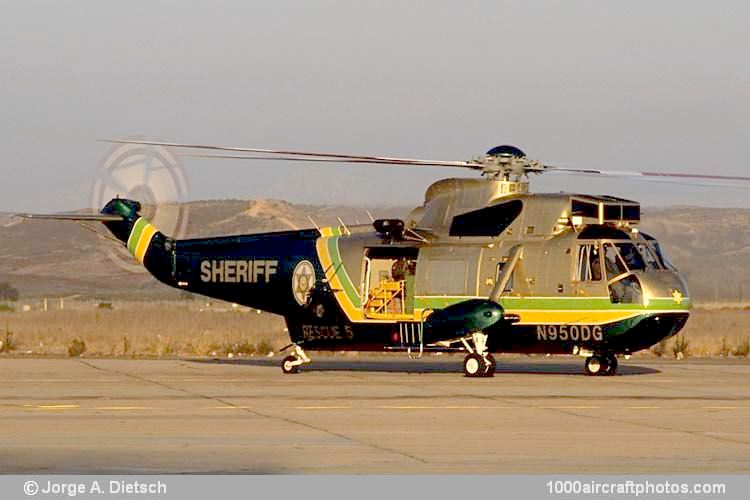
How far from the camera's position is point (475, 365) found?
90.1 ft

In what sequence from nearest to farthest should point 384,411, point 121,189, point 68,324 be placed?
point 384,411 < point 121,189 < point 68,324

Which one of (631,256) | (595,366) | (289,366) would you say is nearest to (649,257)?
(631,256)

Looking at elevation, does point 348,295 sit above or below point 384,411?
above

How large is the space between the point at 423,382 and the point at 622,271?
167 inches

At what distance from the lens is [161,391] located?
2420 centimetres

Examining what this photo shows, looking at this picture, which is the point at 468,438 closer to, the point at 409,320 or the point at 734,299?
the point at 409,320

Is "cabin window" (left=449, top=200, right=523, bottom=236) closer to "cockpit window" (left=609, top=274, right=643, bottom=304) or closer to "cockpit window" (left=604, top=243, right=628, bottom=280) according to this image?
"cockpit window" (left=604, top=243, right=628, bottom=280)

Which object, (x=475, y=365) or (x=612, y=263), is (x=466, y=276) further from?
(x=612, y=263)

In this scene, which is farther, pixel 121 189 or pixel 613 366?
pixel 121 189

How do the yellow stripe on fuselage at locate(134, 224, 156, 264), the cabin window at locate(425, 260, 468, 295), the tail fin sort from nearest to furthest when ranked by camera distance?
the cabin window at locate(425, 260, 468, 295), the tail fin, the yellow stripe on fuselage at locate(134, 224, 156, 264)

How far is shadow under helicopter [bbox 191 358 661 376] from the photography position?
3033 centimetres

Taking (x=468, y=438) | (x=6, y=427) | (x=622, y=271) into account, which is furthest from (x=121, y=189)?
(x=468, y=438)

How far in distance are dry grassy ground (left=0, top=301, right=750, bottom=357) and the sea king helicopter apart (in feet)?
26.3

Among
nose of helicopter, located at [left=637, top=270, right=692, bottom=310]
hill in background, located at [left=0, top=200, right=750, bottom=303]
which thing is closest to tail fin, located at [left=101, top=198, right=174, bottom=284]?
nose of helicopter, located at [left=637, top=270, right=692, bottom=310]
